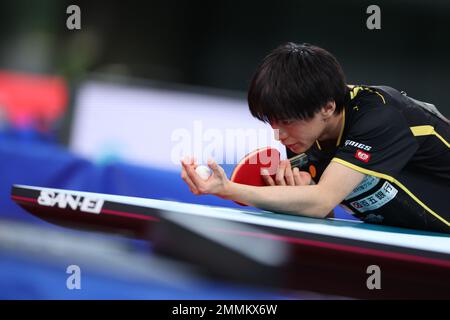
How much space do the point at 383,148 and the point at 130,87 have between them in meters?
2.24

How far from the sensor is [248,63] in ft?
15.1

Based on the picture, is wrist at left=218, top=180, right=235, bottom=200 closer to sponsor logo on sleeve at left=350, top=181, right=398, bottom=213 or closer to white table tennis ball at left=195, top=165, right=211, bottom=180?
white table tennis ball at left=195, top=165, right=211, bottom=180

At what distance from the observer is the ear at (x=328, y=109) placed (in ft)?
5.32

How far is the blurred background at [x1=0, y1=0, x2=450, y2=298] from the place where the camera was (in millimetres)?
2912

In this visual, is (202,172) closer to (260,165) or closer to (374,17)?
(260,165)

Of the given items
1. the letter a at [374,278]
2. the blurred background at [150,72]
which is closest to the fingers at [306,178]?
the letter a at [374,278]

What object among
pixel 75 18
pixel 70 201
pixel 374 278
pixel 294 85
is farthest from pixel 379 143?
pixel 75 18

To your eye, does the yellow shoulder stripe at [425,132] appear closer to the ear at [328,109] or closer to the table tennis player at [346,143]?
the table tennis player at [346,143]

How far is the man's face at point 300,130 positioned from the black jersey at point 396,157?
8 centimetres

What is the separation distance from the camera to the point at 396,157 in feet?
5.23

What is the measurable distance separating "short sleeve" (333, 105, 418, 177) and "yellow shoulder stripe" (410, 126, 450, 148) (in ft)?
0.09

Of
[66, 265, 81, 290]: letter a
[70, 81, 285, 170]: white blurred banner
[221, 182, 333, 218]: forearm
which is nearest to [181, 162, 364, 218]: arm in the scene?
[221, 182, 333, 218]: forearm

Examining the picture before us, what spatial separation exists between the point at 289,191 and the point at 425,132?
1.39 ft
